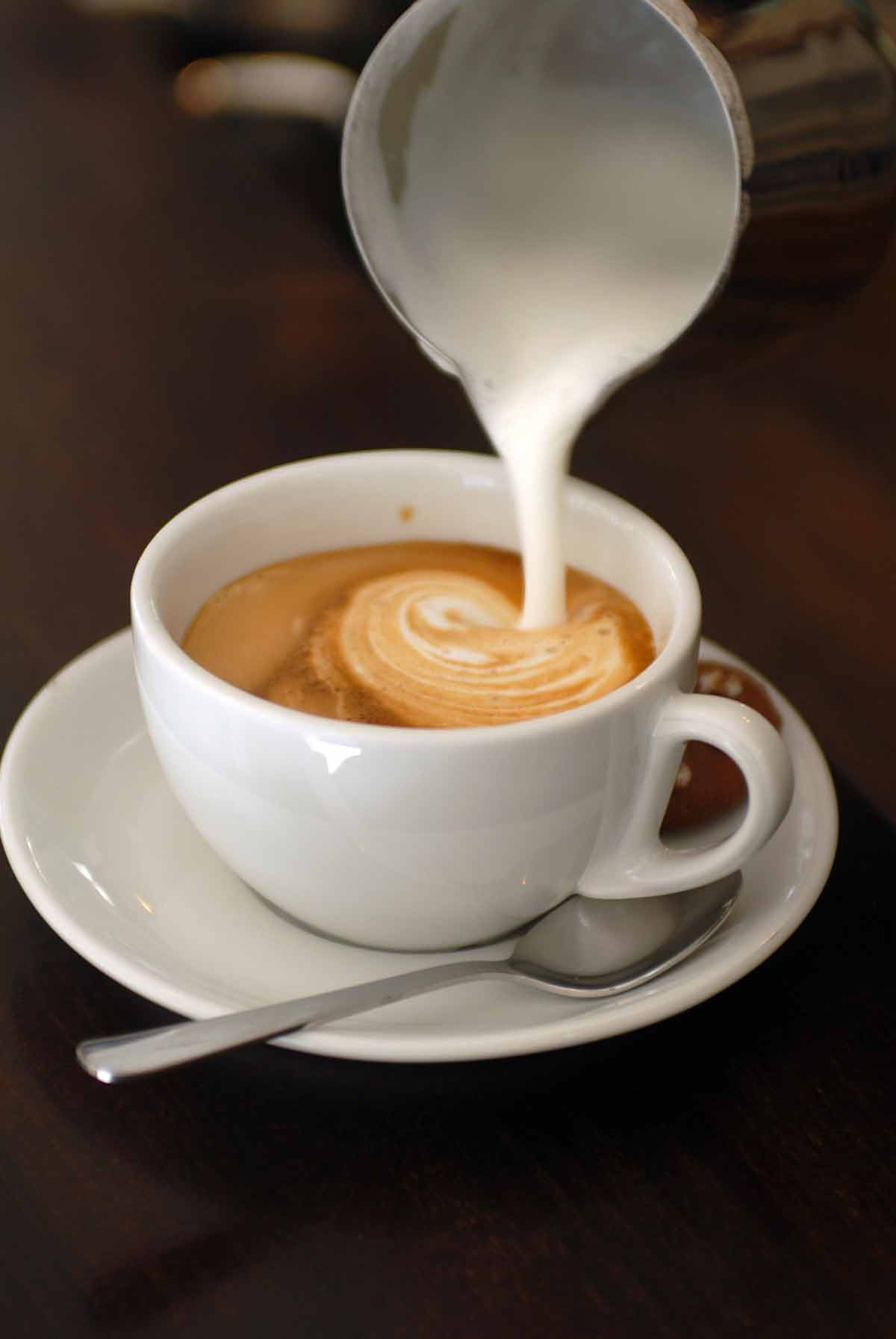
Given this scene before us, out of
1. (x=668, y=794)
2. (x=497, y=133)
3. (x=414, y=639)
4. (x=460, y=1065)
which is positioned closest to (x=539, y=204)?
(x=497, y=133)

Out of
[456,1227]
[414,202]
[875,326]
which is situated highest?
[414,202]

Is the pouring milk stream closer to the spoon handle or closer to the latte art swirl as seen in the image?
the latte art swirl

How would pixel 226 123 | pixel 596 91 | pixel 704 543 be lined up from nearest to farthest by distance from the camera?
1. pixel 596 91
2. pixel 704 543
3. pixel 226 123

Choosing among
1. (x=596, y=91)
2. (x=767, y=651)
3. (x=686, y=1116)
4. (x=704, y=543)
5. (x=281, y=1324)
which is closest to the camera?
(x=281, y=1324)

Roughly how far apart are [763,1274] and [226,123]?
1727 mm

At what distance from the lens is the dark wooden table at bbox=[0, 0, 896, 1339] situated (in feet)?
1.95

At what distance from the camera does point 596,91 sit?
0.94 meters

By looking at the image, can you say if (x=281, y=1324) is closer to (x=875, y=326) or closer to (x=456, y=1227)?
(x=456, y=1227)

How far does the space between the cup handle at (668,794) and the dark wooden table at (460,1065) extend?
0.25ft

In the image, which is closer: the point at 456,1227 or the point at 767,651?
the point at 456,1227

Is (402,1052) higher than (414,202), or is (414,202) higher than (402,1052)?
(414,202)

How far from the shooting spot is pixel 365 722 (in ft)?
2.62

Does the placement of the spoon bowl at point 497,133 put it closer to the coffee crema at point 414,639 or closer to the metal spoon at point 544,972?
the coffee crema at point 414,639

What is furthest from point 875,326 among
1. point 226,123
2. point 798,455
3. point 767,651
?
point 226,123
